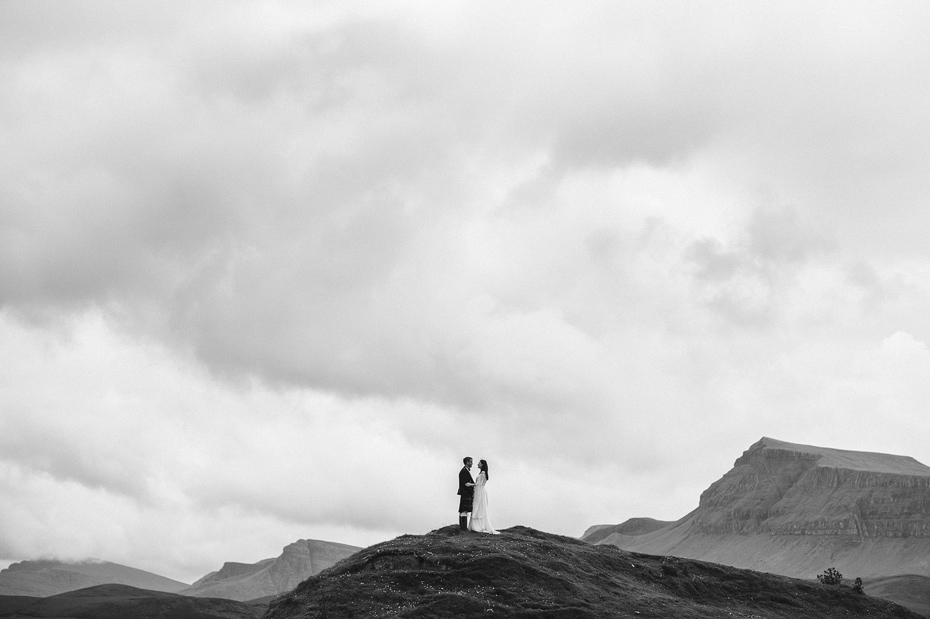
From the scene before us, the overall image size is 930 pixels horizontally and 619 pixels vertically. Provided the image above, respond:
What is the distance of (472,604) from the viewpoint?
58.1m

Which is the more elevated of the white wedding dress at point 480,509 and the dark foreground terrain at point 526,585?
the white wedding dress at point 480,509

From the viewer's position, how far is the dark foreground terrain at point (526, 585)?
193ft

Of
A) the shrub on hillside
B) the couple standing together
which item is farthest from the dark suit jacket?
the shrub on hillside

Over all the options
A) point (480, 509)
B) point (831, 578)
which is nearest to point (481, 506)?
point (480, 509)

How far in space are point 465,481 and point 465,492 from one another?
138 cm

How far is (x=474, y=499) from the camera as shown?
219ft

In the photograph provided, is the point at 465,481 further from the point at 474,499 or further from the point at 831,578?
the point at 831,578

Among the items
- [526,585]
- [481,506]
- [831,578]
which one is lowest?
[526,585]

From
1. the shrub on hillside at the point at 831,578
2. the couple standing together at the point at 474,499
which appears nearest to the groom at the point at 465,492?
the couple standing together at the point at 474,499

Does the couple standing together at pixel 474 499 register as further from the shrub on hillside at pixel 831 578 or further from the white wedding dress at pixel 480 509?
the shrub on hillside at pixel 831 578

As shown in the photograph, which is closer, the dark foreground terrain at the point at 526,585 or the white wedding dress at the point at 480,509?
the dark foreground terrain at the point at 526,585

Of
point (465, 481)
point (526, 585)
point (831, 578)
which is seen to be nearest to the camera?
point (526, 585)

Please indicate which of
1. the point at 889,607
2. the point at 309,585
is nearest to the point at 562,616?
the point at 309,585

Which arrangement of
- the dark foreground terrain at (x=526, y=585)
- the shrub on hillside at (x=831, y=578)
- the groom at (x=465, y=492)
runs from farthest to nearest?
1. the shrub on hillside at (x=831, y=578)
2. the groom at (x=465, y=492)
3. the dark foreground terrain at (x=526, y=585)
